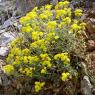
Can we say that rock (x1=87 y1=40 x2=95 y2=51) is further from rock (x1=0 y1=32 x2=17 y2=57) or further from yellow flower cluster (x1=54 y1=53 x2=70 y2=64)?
rock (x1=0 y1=32 x2=17 y2=57)

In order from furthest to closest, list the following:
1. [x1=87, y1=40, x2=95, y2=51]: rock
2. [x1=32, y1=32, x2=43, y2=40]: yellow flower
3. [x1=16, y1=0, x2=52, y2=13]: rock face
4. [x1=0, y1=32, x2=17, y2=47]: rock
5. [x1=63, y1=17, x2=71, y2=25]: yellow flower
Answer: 1. [x1=16, y1=0, x2=52, y2=13]: rock face
2. [x1=0, y1=32, x2=17, y2=47]: rock
3. [x1=87, y1=40, x2=95, y2=51]: rock
4. [x1=63, y1=17, x2=71, y2=25]: yellow flower
5. [x1=32, y1=32, x2=43, y2=40]: yellow flower

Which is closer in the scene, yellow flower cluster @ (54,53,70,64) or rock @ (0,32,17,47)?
yellow flower cluster @ (54,53,70,64)

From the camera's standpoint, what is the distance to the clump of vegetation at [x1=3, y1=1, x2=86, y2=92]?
5.60 meters

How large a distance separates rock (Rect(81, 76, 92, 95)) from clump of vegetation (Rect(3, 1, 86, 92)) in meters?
0.18

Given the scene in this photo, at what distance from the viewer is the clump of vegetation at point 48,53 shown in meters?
5.60

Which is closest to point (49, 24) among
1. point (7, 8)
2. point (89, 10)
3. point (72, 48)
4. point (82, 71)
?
point (72, 48)

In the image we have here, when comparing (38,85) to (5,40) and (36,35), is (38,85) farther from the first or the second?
(5,40)

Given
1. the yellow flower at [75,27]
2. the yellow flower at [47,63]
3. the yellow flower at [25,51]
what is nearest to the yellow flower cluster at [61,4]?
the yellow flower at [75,27]

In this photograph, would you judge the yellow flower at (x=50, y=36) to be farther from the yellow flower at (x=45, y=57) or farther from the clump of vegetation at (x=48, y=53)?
the yellow flower at (x=45, y=57)

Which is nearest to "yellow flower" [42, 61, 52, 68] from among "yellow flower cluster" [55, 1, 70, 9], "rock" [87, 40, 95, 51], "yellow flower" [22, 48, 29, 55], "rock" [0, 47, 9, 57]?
"yellow flower" [22, 48, 29, 55]

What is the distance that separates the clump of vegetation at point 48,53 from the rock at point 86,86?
0.58 ft

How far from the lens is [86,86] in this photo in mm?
5535

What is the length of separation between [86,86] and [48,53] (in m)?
0.84

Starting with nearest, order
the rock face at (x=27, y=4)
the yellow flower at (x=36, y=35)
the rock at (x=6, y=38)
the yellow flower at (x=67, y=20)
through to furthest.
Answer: the yellow flower at (x=36, y=35)
the yellow flower at (x=67, y=20)
the rock at (x=6, y=38)
the rock face at (x=27, y=4)
